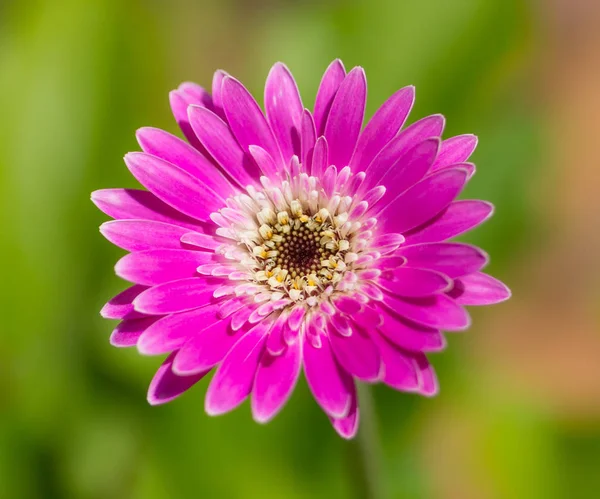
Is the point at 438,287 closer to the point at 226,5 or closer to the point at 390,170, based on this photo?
the point at 390,170

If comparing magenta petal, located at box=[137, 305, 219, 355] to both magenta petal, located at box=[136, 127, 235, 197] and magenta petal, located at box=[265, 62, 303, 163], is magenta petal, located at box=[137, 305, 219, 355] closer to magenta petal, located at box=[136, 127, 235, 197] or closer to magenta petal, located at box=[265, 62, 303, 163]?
magenta petal, located at box=[136, 127, 235, 197]

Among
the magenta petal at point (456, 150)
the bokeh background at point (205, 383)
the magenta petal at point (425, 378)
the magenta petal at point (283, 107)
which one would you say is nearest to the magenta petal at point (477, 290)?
the magenta petal at point (425, 378)

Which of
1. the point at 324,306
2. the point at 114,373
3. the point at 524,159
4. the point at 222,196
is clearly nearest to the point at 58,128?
the point at 114,373

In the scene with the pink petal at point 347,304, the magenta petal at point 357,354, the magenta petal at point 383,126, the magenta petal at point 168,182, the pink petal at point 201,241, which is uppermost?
the magenta petal at point 383,126

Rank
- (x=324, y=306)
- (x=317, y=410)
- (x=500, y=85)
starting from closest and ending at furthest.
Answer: (x=324, y=306) → (x=317, y=410) → (x=500, y=85)

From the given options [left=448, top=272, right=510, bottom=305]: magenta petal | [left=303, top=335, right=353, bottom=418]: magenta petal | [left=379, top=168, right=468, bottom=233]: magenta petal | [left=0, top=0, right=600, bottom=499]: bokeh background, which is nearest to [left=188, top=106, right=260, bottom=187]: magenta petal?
[left=379, top=168, right=468, bottom=233]: magenta petal

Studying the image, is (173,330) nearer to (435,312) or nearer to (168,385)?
(168,385)

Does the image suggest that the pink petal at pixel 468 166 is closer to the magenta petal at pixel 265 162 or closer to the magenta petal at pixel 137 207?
the magenta petal at pixel 265 162
